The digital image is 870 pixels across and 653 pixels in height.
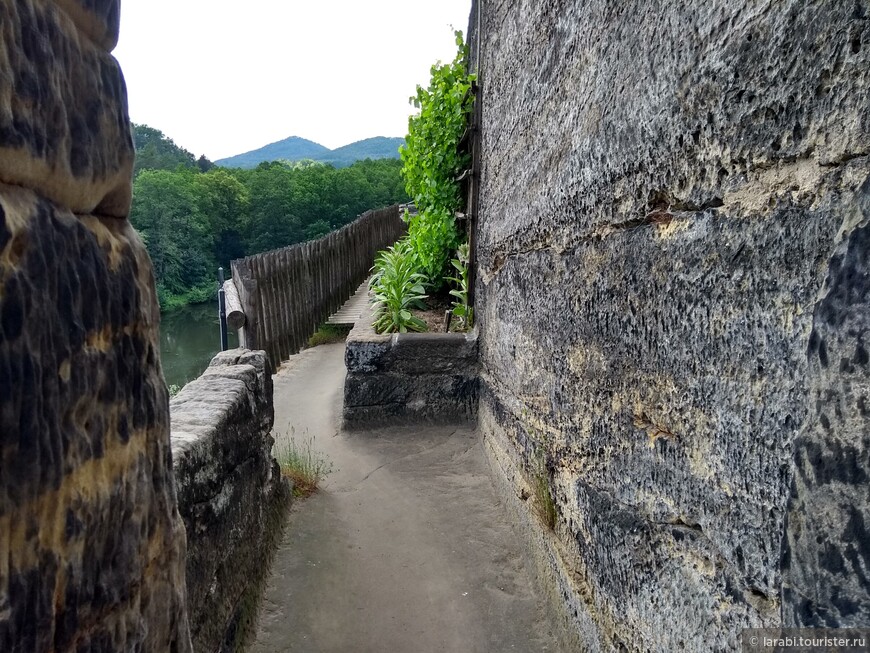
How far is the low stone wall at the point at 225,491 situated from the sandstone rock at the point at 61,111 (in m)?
1.16

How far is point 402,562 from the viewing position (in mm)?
2961

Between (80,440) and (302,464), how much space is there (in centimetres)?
328

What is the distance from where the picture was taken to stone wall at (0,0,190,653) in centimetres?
57

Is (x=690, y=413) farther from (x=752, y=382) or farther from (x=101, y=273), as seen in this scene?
(x=101, y=273)

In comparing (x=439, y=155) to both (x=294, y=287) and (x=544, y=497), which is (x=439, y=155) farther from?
(x=544, y=497)

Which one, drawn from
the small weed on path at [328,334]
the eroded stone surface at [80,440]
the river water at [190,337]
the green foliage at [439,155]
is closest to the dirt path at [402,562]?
the eroded stone surface at [80,440]

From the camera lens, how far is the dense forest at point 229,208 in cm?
2861

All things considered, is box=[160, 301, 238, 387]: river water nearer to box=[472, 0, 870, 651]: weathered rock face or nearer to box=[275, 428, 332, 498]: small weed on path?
box=[275, 428, 332, 498]: small weed on path

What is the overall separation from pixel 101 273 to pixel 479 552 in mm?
2697

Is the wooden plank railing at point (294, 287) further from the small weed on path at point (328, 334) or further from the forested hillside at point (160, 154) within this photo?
the forested hillside at point (160, 154)

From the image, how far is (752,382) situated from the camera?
43.9 inches

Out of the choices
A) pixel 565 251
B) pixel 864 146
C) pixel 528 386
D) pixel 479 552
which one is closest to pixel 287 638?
pixel 479 552

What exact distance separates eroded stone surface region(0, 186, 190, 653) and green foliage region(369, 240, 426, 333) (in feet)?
13.1

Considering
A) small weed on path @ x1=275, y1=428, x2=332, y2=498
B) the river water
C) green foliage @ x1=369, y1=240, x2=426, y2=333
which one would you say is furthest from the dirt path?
the river water
